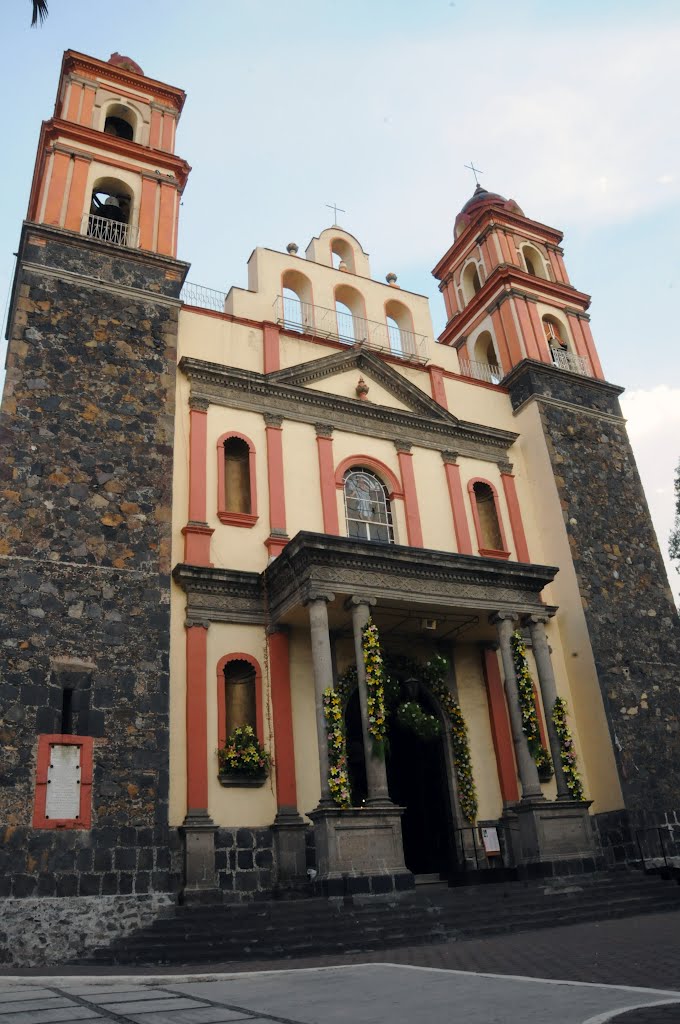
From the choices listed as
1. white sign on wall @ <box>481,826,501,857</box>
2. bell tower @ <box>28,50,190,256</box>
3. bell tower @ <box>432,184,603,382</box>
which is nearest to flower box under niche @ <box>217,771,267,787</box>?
white sign on wall @ <box>481,826,501,857</box>

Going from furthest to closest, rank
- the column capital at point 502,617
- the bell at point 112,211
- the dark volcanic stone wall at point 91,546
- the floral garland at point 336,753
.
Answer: the bell at point 112,211 < the column capital at point 502,617 < the floral garland at point 336,753 < the dark volcanic stone wall at point 91,546

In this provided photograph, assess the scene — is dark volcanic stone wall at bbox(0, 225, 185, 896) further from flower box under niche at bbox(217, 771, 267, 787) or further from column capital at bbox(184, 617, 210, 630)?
flower box under niche at bbox(217, 771, 267, 787)

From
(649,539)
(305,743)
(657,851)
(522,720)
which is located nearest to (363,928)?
(305,743)

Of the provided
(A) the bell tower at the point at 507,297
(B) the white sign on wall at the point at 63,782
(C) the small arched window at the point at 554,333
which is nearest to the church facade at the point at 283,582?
(B) the white sign on wall at the point at 63,782

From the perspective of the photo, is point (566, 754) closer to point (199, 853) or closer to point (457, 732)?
point (457, 732)

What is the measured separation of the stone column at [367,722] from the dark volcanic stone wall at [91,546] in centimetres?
329

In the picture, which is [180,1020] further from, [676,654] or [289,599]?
[676,654]

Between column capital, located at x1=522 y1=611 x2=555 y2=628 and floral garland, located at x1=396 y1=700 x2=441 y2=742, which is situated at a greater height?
column capital, located at x1=522 y1=611 x2=555 y2=628

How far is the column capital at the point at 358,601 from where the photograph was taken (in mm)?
14625

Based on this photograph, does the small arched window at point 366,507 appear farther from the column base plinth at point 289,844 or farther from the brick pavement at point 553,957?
the brick pavement at point 553,957

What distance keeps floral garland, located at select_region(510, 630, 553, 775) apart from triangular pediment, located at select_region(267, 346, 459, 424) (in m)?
6.48

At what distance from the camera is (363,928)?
35.9 ft

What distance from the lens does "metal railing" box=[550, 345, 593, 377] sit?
76.5 ft

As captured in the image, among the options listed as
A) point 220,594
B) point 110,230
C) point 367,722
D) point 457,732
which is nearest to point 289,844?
point 367,722
